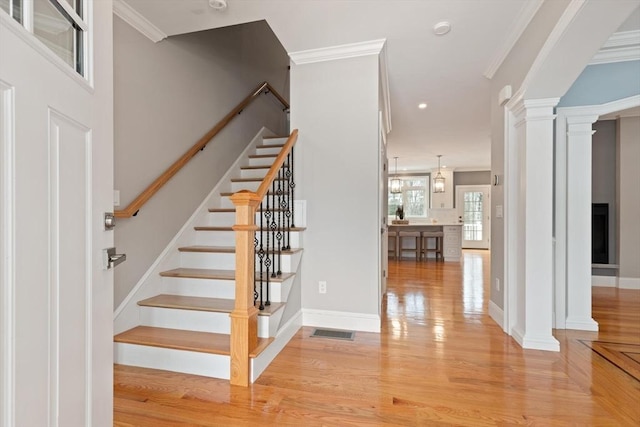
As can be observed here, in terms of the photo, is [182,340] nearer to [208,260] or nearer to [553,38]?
[208,260]

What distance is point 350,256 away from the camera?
2812 millimetres

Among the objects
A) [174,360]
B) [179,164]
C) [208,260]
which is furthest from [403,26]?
[174,360]

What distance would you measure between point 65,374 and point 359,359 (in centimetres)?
181

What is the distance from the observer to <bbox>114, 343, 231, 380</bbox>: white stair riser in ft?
6.38

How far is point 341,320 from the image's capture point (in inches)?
111

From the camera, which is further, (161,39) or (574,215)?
(574,215)

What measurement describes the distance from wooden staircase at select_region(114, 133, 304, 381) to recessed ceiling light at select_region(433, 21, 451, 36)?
81.8 inches

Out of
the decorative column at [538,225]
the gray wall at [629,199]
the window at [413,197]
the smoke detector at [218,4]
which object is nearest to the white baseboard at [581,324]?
the decorative column at [538,225]

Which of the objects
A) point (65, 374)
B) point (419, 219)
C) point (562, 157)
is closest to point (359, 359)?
point (65, 374)

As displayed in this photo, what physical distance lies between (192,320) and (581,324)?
11.2ft

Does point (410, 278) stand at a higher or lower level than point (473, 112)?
lower

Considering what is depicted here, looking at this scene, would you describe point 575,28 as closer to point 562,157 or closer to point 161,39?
point 562,157

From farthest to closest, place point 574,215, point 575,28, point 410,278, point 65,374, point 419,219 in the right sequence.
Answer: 1. point 419,219
2. point 410,278
3. point 574,215
4. point 575,28
5. point 65,374

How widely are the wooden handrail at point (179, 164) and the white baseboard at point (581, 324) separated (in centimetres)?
388
